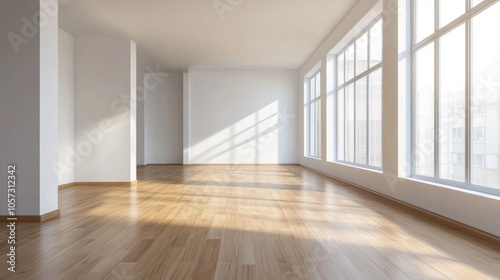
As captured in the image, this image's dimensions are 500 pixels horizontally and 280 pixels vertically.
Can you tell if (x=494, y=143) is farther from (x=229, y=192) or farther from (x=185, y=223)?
(x=229, y=192)

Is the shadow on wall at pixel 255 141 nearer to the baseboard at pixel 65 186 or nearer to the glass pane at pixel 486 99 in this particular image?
the baseboard at pixel 65 186

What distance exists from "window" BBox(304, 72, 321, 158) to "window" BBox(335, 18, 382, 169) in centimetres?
237

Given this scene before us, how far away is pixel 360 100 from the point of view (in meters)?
7.23

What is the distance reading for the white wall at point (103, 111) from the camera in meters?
7.68

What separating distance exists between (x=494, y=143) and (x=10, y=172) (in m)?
4.35

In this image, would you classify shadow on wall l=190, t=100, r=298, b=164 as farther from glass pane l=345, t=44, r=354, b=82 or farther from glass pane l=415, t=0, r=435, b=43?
glass pane l=415, t=0, r=435, b=43

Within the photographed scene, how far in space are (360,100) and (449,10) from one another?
318cm

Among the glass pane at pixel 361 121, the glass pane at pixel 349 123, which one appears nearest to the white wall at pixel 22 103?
the glass pane at pixel 361 121

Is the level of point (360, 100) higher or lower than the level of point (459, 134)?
higher

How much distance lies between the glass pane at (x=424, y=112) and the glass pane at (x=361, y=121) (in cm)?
200

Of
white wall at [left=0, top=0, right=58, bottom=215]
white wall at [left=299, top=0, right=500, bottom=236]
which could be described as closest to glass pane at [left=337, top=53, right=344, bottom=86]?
white wall at [left=299, top=0, right=500, bottom=236]

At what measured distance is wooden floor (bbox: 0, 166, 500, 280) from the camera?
2373 millimetres

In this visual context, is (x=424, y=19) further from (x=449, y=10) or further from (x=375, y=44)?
(x=375, y=44)

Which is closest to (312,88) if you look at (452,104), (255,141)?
(255,141)
